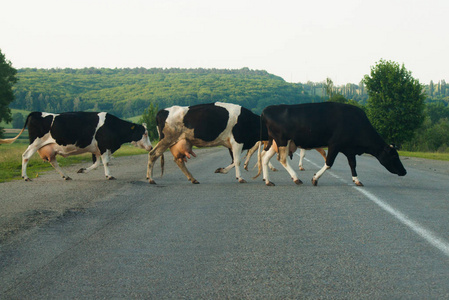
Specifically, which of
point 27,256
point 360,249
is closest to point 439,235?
point 360,249

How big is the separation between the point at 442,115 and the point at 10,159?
11857 centimetres

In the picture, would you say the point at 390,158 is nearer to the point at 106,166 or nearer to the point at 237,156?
the point at 237,156

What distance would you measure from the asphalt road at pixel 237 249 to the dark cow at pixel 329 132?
211 cm

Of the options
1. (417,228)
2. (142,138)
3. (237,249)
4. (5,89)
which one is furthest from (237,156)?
(5,89)

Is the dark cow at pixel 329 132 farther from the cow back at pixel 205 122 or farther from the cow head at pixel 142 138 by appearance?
the cow head at pixel 142 138

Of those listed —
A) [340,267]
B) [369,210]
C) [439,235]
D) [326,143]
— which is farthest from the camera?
[326,143]

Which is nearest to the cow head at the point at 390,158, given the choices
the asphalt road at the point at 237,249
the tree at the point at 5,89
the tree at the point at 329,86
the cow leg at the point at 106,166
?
the asphalt road at the point at 237,249

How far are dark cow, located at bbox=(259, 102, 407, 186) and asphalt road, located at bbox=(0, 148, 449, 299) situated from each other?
2.11 metres

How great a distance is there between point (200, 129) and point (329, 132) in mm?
3041

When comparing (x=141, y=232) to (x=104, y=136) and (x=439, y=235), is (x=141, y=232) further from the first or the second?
(x=104, y=136)

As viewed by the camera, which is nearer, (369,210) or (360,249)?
(360,249)

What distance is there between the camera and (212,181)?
13.2m

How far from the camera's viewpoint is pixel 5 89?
180 ft

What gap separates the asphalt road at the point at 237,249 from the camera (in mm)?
4266
